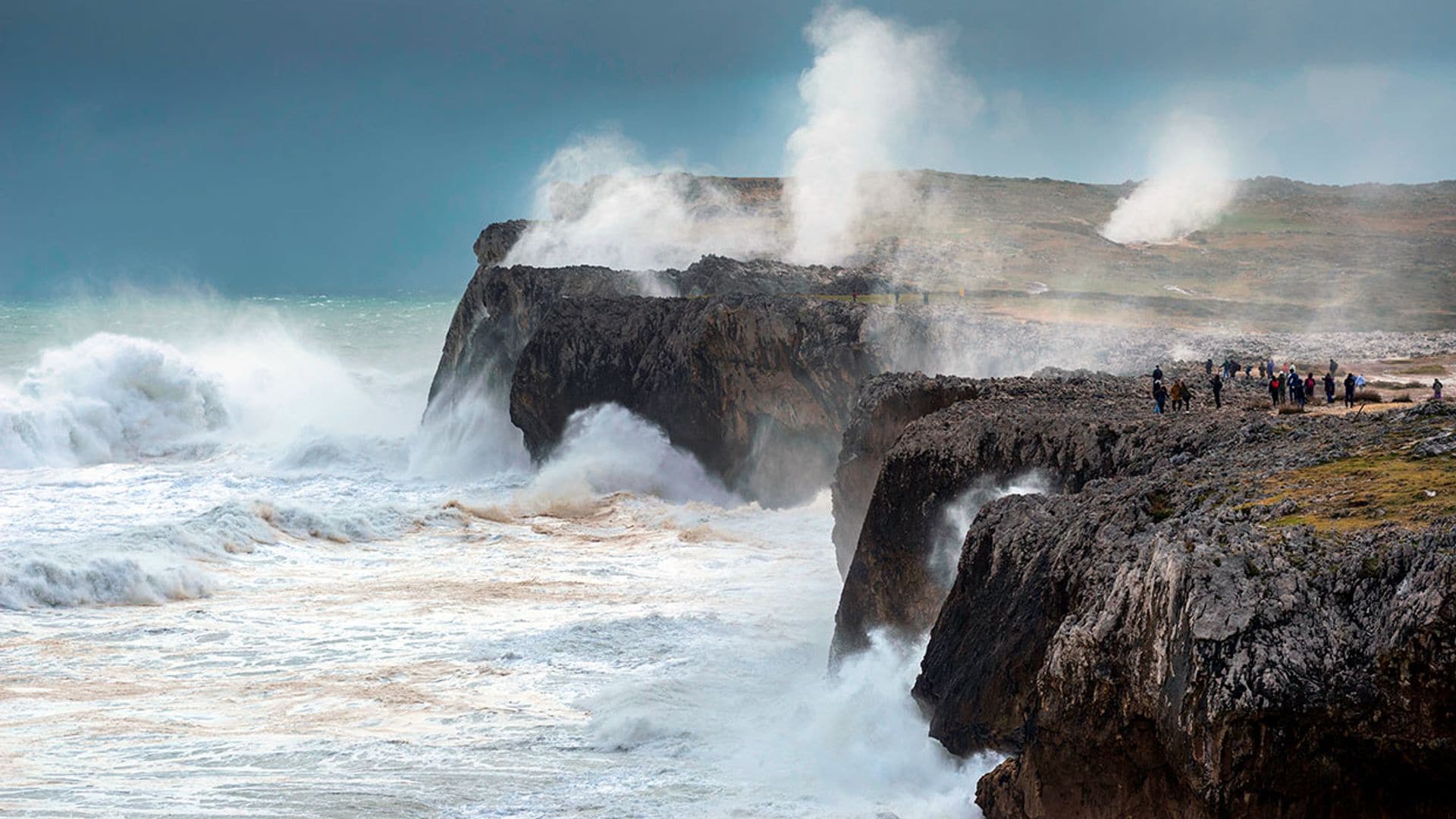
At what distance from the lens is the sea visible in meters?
15.2

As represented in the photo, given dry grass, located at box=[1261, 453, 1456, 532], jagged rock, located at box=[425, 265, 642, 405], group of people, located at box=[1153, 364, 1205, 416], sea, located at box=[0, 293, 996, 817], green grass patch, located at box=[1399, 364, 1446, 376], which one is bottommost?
sea, located at box=[0, 293, 996, 817]

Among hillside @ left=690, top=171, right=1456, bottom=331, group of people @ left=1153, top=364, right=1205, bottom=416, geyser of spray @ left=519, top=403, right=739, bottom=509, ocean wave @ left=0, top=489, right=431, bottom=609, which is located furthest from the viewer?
hillside @ left=690, top=171, right=1456, bottom=331

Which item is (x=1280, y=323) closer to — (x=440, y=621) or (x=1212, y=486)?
(x=440, y=621)

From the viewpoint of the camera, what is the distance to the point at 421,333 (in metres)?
101

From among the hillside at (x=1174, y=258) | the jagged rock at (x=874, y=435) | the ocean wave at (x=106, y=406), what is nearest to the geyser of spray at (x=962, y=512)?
the jagged rock at (x=874, y=435)

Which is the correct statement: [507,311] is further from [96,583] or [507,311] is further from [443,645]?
[443,645]

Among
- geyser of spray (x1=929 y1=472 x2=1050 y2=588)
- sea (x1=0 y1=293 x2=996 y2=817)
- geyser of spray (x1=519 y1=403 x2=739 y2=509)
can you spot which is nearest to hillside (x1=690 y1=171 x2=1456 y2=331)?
geyser of spray (x1=519 y1=403 x2=739 y2=509)

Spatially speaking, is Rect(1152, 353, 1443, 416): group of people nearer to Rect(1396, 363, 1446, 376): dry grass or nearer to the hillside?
Rect(1396, 363, 1446, 376): dry grass

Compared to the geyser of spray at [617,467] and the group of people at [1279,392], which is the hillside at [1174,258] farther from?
the group of people at [1279,392]

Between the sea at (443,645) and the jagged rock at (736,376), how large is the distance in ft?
2.46

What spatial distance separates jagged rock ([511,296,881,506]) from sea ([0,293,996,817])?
2.46 ft

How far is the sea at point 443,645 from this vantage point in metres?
15.2

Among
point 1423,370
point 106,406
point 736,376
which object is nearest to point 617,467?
point 736,376

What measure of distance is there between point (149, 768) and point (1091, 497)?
9.67 meters
